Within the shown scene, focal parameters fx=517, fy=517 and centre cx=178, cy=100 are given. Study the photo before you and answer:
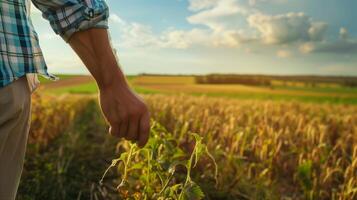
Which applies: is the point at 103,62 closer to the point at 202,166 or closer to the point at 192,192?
the point at 192,192

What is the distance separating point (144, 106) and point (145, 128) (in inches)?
2.4

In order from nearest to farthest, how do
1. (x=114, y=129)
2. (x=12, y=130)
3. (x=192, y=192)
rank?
(x=12, y=130)
(x=114, y=129)
(x=192, y=192)

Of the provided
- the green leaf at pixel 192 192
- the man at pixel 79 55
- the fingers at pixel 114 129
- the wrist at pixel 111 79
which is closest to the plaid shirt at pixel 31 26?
the man at pixel 79 55

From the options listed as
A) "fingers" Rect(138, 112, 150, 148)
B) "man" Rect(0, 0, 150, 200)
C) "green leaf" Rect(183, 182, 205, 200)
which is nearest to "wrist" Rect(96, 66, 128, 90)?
"man" Rect(0, 0, 150, 200)

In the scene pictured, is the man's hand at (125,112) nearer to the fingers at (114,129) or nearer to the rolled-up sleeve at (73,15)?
the fingers at (114,129)

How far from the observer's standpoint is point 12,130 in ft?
4.33

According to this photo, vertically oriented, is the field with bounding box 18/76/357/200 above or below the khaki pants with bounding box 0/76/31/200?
below

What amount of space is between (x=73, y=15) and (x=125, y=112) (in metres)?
0.30

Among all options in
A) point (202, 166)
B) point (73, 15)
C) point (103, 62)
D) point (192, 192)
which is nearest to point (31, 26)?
point (73, 15)

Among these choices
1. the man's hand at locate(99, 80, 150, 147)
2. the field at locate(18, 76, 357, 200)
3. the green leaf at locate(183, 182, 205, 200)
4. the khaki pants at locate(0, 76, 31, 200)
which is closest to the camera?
the khaki pants at locate(0, 76, 31, 200)

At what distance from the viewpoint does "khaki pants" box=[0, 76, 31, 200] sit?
1.26 m

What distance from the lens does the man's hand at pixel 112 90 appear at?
1.40 metres

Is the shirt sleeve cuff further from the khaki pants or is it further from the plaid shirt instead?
the khaki pants

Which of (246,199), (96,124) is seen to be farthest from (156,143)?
(96,124)
